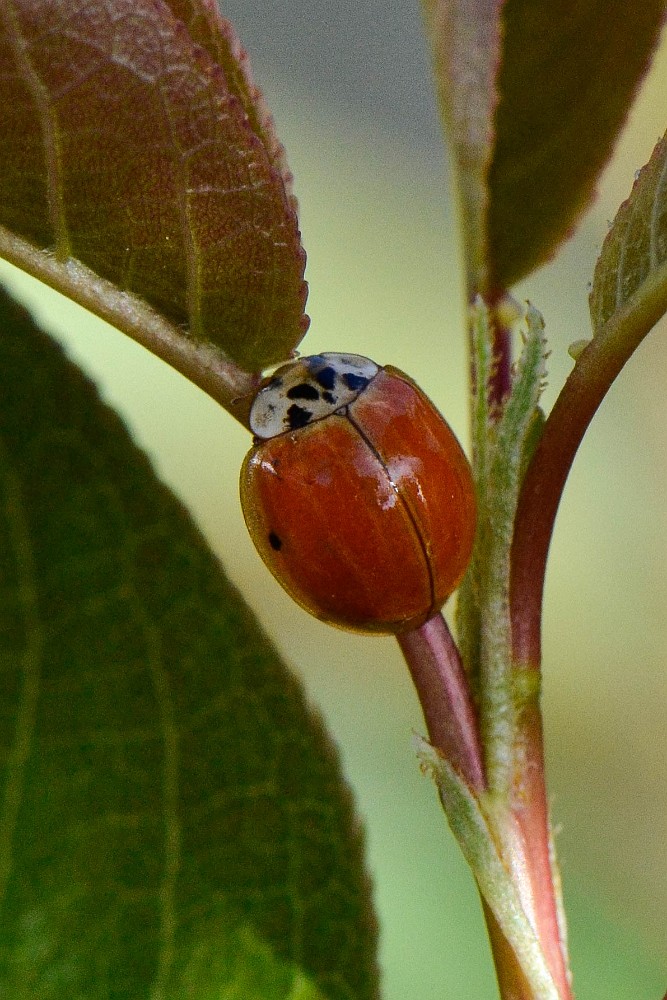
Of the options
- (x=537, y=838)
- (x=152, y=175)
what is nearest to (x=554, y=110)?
(x=152, y=175)

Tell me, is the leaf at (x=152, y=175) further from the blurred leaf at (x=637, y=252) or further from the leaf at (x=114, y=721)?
the blurred leaf at (x=637, y=252)

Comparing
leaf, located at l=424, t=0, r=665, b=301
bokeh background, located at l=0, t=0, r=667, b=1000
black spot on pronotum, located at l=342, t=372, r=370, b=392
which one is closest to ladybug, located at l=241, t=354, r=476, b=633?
black spot on pronotum, located at l=342, t=372, r=370, b=392

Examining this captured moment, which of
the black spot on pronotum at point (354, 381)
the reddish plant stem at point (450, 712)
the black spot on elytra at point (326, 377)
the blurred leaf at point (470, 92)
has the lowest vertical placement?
the reddish plant stem at point (450, 712)

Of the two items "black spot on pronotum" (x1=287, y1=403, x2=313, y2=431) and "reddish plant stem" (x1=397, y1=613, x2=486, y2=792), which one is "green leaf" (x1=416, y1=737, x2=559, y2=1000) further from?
"black spot on pronotum" (x1=287, y1=403, x2=313, y2=431)

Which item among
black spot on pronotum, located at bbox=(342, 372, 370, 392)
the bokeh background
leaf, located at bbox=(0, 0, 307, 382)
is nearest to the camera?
leaf, located at bbox=(0, 0, 307, 382)

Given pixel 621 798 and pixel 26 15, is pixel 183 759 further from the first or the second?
pixel 621 798

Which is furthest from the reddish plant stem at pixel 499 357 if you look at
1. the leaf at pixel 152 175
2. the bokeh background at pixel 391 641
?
the bokeh background at pixel 391 641
